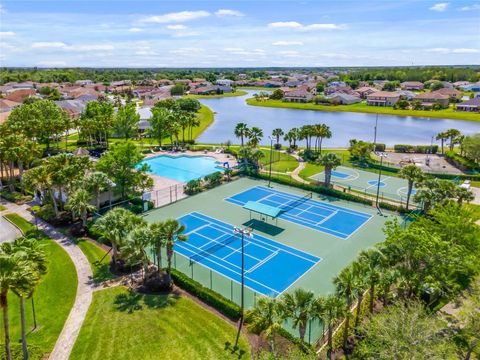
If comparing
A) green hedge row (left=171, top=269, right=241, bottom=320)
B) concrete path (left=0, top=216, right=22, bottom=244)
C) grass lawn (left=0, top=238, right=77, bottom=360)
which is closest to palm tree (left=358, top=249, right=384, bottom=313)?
green hedge row (left=171, top=269, right=241, bottom=320)

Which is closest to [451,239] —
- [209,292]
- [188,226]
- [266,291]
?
[266,291]

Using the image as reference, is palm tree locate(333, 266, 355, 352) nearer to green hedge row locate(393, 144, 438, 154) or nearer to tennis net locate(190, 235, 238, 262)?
tennis net locate(190, 235, 238, 262)

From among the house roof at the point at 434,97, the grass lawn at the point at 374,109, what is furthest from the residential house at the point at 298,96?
the house roof at the point at 434,97

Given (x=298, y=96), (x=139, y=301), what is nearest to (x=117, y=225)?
(x=139, y=301)

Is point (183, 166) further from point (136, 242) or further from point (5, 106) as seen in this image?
point (5, 106)

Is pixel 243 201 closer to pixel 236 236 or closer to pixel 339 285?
pixel 236 236

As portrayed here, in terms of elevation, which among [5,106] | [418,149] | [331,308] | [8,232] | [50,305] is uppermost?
[5,106]

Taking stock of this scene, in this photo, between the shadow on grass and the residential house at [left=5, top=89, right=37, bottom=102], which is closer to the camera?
the shadow on grass
